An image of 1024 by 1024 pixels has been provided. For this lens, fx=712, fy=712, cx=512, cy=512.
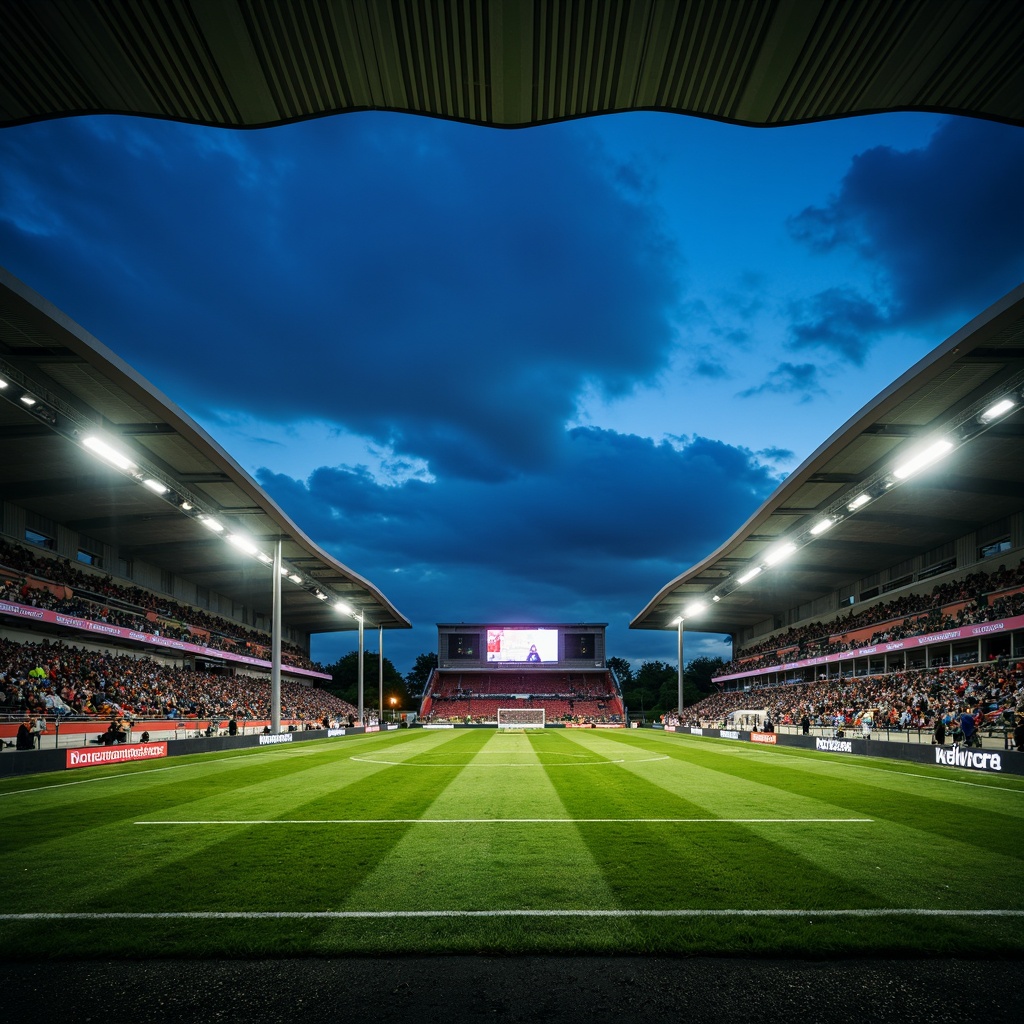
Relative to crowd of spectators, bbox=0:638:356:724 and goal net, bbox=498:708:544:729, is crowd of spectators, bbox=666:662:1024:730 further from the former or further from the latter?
crowd of spectators, bbox=0:638:356:724

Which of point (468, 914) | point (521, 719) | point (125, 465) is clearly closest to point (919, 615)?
point (521, 719)

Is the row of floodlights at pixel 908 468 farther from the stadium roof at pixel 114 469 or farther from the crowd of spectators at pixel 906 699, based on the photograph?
the stadium roof at pixel 114 469

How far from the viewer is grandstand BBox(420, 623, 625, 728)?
86.0m

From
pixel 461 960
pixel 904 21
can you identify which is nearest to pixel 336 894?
pixel 461 960

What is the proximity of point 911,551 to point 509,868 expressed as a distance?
4501 cm

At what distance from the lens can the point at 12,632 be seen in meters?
32.3

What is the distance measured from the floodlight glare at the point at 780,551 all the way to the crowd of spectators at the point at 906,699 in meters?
8.94

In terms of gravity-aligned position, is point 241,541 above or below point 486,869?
above

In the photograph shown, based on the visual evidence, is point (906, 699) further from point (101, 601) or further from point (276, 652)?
point (101, 601)

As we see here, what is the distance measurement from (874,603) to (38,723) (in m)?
49.0

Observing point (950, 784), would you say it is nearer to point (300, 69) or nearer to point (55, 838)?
point (55, 838)

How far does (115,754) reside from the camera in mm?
21688

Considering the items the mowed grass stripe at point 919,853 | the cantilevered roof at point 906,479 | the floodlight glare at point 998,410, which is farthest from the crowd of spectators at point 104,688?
the floodlight glare at point 998,410

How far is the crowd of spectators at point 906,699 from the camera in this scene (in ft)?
93.6
